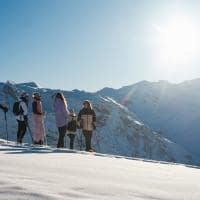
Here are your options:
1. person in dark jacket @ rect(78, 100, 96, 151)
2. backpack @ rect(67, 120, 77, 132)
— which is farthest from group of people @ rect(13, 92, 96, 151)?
backpack @ rect(67, 120, 77, 132)

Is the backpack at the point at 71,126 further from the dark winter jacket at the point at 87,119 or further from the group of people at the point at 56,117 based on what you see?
the dark winter jacket at the point at 87,119

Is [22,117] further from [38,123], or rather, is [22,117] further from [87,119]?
[87,119]

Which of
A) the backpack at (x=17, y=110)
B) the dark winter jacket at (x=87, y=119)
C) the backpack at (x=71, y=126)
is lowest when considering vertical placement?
the backpack at (x=71, y=126)

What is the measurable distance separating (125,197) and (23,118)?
46.8 feet

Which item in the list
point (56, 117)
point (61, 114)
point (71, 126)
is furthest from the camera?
point (71, 126)

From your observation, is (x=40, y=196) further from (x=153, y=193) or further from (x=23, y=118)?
(x=23, y=118)

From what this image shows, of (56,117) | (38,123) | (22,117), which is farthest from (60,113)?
(22,117)

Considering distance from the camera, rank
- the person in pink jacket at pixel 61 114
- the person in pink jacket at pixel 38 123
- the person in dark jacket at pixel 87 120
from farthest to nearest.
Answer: the person in dark jacket at pixel 87 120
the person in pink jacket at pixel 38 123
the person in pink jacket at pixel 61 114

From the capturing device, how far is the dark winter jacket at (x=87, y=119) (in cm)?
1873

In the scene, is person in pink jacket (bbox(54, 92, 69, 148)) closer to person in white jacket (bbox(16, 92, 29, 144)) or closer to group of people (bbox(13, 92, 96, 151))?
group of people (bbox(13, 92, 96, 151))

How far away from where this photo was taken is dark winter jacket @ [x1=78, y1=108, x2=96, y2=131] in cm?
1873

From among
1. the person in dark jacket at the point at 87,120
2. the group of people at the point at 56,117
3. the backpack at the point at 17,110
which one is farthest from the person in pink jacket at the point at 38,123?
the person in dark jacket at the point at 87,120

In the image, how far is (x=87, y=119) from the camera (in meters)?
18.8

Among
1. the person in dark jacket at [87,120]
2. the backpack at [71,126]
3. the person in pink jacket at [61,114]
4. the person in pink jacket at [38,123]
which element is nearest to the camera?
the person in pink jacket at [61,114]
